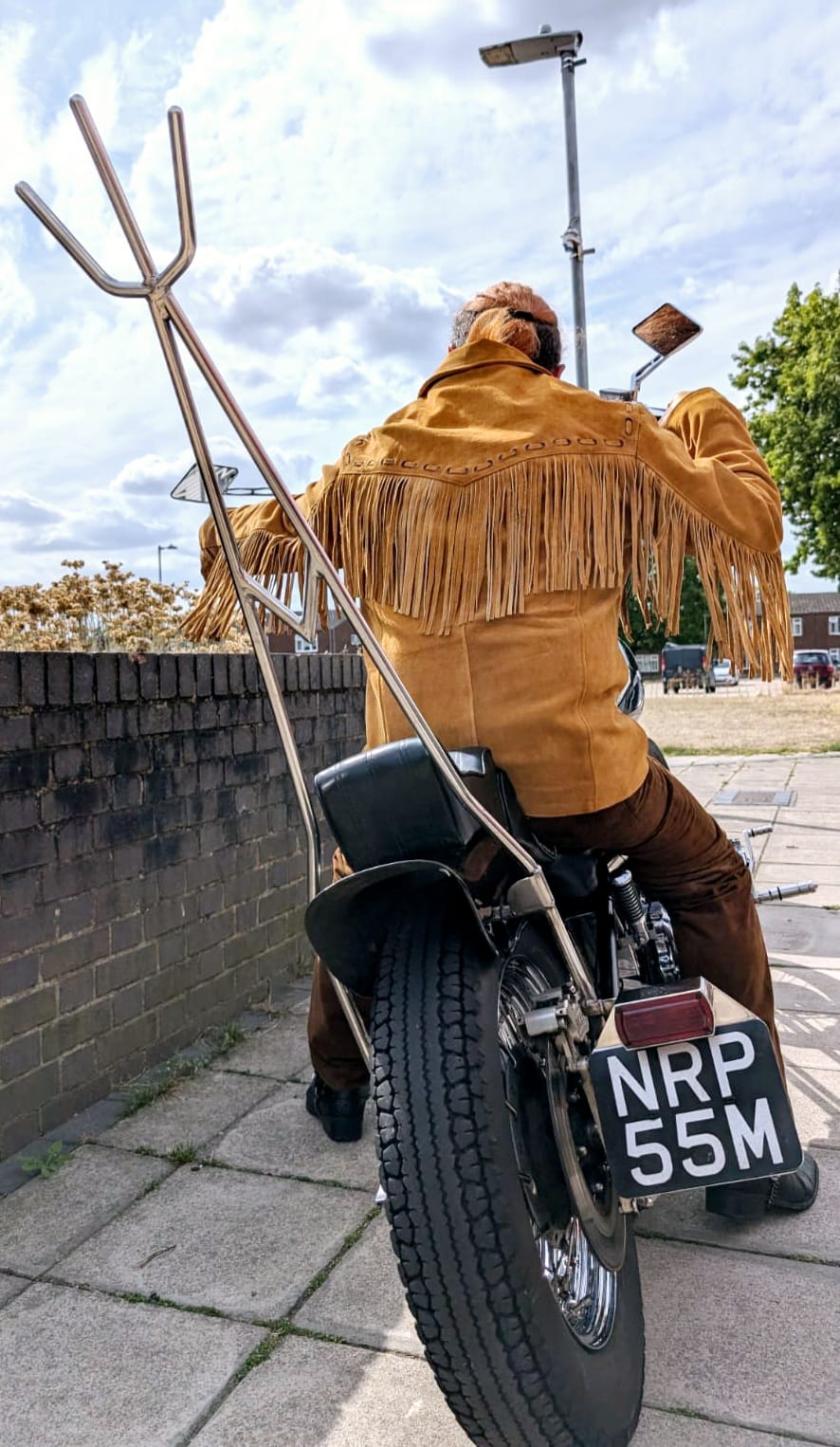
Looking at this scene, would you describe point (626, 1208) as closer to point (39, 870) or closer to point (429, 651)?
point (429, 651)

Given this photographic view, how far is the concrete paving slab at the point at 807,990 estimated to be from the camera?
4.19 metres

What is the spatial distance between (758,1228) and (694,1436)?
746mm

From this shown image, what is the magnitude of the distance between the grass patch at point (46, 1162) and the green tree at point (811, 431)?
20786 mm

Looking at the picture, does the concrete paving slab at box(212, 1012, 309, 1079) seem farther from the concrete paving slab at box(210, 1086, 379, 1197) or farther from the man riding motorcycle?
the man riding motorcycle

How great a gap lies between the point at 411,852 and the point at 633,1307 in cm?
90

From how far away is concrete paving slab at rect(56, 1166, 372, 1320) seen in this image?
243 cm

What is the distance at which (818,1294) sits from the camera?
235 centimetres

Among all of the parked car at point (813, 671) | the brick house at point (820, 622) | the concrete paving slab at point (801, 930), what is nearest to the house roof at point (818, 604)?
the brick house at point (820, 622)

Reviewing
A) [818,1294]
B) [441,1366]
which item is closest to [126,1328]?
[441,1366]

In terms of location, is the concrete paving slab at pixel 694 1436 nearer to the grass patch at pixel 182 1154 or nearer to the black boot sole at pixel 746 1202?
the black boot sole at pixel 746 1202

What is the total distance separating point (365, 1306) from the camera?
236 cm

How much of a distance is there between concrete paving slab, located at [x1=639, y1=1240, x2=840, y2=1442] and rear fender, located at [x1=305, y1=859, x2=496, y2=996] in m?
0.91

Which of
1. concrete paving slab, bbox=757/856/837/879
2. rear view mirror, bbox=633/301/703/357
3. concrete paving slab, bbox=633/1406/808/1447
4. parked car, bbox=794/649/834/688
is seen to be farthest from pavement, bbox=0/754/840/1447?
parked car, bbox=794/649/834/688

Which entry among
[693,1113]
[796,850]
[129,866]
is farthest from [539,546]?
[796,850]
